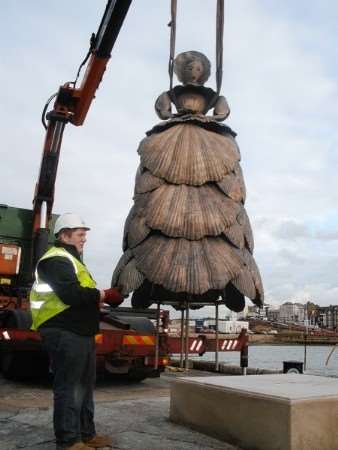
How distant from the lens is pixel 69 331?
11.8 feet

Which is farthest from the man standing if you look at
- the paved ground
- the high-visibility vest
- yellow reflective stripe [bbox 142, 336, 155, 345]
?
yellow reflective stripe [bbox 142, 336, 155, 345]

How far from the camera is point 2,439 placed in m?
3.97

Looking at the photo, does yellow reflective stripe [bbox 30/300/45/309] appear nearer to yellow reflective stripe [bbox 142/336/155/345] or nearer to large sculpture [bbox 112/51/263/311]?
yellow reflective stripe [bbox 142/336/155/345]

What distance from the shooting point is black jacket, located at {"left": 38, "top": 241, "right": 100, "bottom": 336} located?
3.55m

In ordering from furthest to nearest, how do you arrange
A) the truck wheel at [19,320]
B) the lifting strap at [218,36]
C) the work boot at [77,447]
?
1. the lifting strap at [218,36]
2. the truck wheel at [19,320]
3. the work boot at [77,447]

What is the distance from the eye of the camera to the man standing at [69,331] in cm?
352

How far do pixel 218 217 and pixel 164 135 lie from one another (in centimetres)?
199

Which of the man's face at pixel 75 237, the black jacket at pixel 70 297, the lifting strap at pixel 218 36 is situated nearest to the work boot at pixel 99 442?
the black jacket at pixel 70 297

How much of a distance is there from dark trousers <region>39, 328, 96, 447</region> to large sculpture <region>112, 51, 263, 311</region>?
16.2 feet

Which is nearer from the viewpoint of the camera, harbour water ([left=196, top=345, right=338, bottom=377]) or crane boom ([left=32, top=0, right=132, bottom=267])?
crane boom ([left=32, top=0, right=132, bottom=267])

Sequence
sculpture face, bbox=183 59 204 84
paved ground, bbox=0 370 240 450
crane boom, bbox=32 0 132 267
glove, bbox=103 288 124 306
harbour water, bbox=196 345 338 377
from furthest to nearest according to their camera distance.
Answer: harbour water, bbox=196 345 338 377 → sculpture face, bbox=183 59 204 84 → crane boom, bbox=32 0 132 267 → paved ground, bbox=0 370 240 450 → glove, bbox=103 288 124 306

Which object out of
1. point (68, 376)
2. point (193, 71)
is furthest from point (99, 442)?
point (193, 71)

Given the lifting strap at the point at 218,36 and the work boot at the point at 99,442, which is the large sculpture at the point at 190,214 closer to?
the lifting strap at the point at 218,36

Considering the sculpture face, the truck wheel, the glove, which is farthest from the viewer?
the sculpture face
